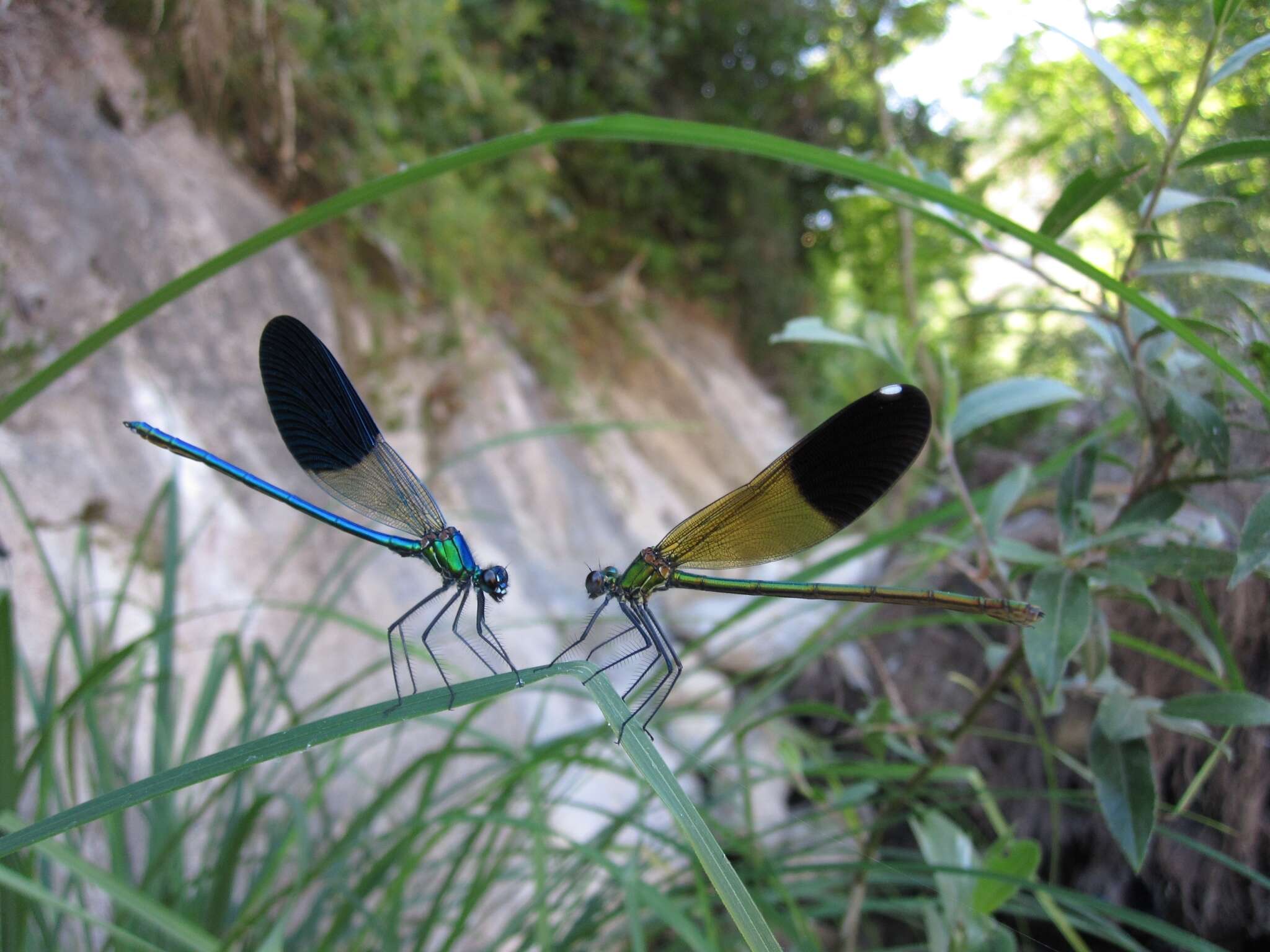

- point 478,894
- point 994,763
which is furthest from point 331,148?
point 994,763

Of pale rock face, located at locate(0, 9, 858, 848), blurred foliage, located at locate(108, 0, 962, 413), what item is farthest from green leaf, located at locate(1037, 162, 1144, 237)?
blurred foliage, located at locate(108, 0, 962, 413)

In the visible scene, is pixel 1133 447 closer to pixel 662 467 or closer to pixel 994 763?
pixel 994 763

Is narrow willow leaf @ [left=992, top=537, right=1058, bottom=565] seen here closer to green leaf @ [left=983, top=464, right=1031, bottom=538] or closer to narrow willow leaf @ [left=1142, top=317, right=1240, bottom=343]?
green leaf @ [left=983, top=464, right=1031, bottom=538]

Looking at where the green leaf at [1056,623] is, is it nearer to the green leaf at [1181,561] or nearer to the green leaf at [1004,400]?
the green leaf at [1181,561]

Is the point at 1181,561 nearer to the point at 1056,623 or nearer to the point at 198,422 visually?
the point at 1056,623

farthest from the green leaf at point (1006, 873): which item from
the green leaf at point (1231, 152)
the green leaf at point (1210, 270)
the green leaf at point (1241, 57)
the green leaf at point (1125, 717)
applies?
the green leaf at point (1241, 57)
